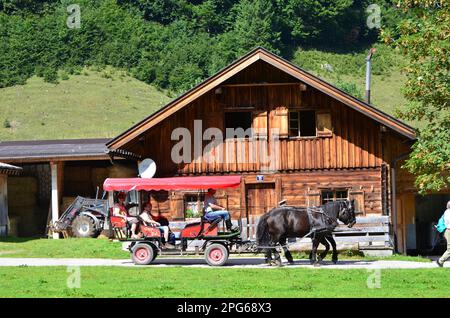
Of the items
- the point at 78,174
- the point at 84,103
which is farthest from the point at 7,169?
the point at 84,103

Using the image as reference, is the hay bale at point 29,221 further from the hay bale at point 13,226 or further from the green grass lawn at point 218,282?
the green grass lawn at point 218,282

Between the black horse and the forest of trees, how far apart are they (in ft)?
261

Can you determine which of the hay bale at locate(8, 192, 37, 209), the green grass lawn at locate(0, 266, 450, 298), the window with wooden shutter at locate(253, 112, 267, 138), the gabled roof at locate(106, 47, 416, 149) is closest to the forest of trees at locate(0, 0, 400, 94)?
the hay bale at locate(8, 192, 37, 209)

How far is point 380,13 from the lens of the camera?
142 meters

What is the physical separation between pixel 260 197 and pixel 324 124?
3437 mm

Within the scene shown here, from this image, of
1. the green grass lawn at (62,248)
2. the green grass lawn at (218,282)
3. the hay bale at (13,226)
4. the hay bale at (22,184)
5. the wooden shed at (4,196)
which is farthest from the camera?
the hay bale at (22,184)

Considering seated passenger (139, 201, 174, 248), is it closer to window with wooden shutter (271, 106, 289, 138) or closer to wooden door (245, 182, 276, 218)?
wooden door (245, 182, 276, 218)

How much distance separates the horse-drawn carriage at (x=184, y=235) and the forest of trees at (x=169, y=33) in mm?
78565

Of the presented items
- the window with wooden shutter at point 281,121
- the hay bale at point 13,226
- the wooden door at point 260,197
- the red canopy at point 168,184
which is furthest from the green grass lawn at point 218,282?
the hay bale at point 13,226

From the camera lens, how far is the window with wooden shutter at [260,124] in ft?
119

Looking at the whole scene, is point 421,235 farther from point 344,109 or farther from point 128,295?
point 128,295

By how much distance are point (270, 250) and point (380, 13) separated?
4629 inches

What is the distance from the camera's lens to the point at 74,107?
8919cm

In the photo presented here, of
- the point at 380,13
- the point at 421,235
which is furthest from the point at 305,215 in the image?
the point at 380,13
